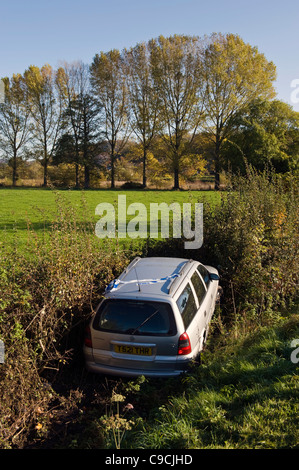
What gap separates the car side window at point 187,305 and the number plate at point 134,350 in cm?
71

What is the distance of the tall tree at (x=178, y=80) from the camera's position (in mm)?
46125

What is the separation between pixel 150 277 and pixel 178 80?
44.6 meters

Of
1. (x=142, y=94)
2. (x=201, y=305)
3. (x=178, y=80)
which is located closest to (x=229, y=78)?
(x=178, y=80)

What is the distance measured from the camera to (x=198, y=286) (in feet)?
23.8

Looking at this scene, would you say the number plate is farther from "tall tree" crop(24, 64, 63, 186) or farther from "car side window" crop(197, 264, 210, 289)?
"tall tree" crop(24, 64, 63, 186)

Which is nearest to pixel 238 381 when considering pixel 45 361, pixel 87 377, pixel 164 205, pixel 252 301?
pixel 87 377

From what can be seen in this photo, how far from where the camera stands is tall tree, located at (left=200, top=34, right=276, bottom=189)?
44.5m

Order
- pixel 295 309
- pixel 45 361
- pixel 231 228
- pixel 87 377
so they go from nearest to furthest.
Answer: pixel 45 361 → pixel 87 377 → pixel 295 309 → pixel 231 228

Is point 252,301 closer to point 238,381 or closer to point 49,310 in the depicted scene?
point 238,381

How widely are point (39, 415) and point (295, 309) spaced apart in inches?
250

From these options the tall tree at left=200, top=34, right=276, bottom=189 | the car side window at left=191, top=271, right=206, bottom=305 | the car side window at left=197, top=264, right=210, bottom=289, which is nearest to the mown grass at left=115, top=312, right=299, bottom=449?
the car side window at left=191, top=271, right=206, bottom=305

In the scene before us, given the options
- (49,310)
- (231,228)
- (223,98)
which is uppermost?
(223,98)

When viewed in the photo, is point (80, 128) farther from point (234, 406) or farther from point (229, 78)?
point (234, 406)

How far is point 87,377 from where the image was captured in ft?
20.8
